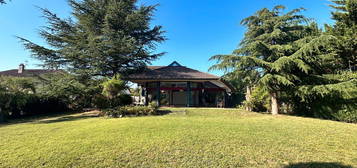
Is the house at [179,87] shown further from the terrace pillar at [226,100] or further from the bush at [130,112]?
the bush at [130,112]

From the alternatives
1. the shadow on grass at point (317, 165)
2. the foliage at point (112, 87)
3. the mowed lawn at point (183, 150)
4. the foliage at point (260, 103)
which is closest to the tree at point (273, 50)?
the foliage at point (260, 103)

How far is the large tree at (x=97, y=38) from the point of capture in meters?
13.2

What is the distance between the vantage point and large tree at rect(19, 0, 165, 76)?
13.2 metres

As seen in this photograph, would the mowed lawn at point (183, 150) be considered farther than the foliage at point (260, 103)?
No

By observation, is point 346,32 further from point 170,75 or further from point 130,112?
point 130,112

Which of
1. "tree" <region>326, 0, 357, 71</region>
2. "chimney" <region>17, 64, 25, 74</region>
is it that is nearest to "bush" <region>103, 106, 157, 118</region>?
"tree" <region>326, 0, 357, 71</region>

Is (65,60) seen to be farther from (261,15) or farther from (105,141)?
(261,15)

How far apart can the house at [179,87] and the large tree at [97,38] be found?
7.46ft

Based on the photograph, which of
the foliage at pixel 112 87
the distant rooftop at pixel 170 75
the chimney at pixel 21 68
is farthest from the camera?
the chimney at pixel 21 68

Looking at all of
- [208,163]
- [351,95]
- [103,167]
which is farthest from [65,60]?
[351,95]

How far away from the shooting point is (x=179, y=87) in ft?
50.7

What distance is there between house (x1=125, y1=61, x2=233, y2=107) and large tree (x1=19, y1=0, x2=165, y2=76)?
7.46ft

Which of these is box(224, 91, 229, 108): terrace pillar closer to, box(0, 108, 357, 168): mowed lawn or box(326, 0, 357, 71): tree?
box(326, 0, 357, 71): tree

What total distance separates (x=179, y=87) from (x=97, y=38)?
358 inches
